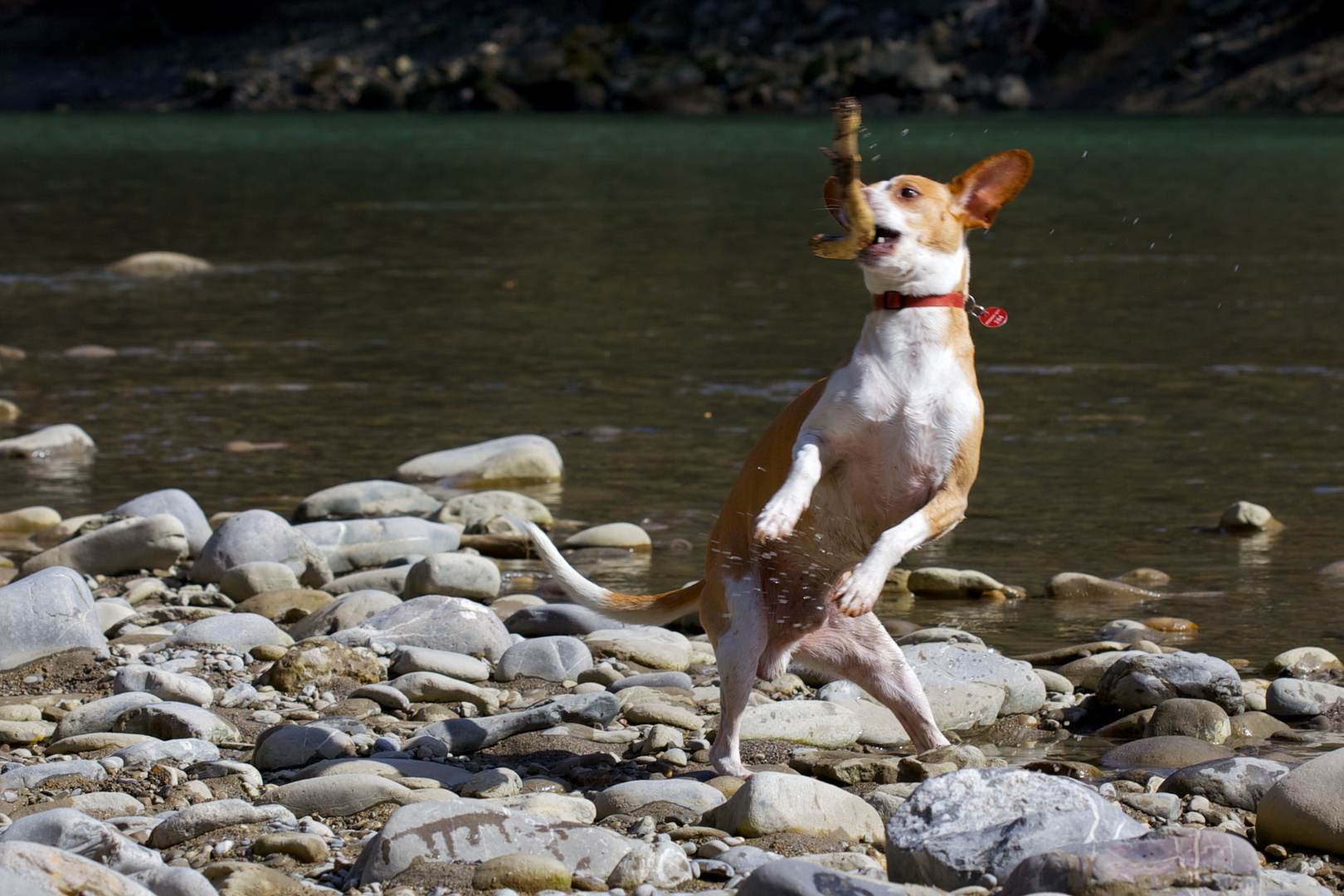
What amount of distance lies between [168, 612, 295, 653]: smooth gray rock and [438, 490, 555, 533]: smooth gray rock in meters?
2.13

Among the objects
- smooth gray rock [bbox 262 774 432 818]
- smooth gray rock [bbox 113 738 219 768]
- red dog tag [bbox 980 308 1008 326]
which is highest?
red dog tag [bbox 980 308 1008 326]

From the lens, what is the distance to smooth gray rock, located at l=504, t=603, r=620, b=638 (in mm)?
6328

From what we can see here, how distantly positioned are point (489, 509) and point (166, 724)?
343cm

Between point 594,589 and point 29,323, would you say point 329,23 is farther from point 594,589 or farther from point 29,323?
point 594,589

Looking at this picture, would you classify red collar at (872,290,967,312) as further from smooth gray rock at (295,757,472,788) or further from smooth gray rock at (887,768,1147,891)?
smooth gray rock at (295,757,472,788)

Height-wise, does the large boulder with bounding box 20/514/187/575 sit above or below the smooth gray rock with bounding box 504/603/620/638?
below

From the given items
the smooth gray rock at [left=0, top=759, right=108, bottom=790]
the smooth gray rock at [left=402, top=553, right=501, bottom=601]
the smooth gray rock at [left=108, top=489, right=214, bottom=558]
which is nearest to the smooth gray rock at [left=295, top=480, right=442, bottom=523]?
the smooth gray rock at [left=108, top=489, right=214, bottom=558]

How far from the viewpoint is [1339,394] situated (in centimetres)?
1129

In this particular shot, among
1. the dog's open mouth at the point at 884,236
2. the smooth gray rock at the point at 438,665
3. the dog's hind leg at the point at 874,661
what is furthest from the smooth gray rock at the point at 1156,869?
the smooth gray rock at the point at 438,665

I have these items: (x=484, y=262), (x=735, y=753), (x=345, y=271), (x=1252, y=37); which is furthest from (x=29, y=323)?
(x=1252, y=37)

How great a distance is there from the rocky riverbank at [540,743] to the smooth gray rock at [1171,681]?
0.01m

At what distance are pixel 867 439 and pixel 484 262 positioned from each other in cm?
1587

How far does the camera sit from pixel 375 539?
7.59m

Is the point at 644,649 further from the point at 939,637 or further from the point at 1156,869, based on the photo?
the point at 1156,869
